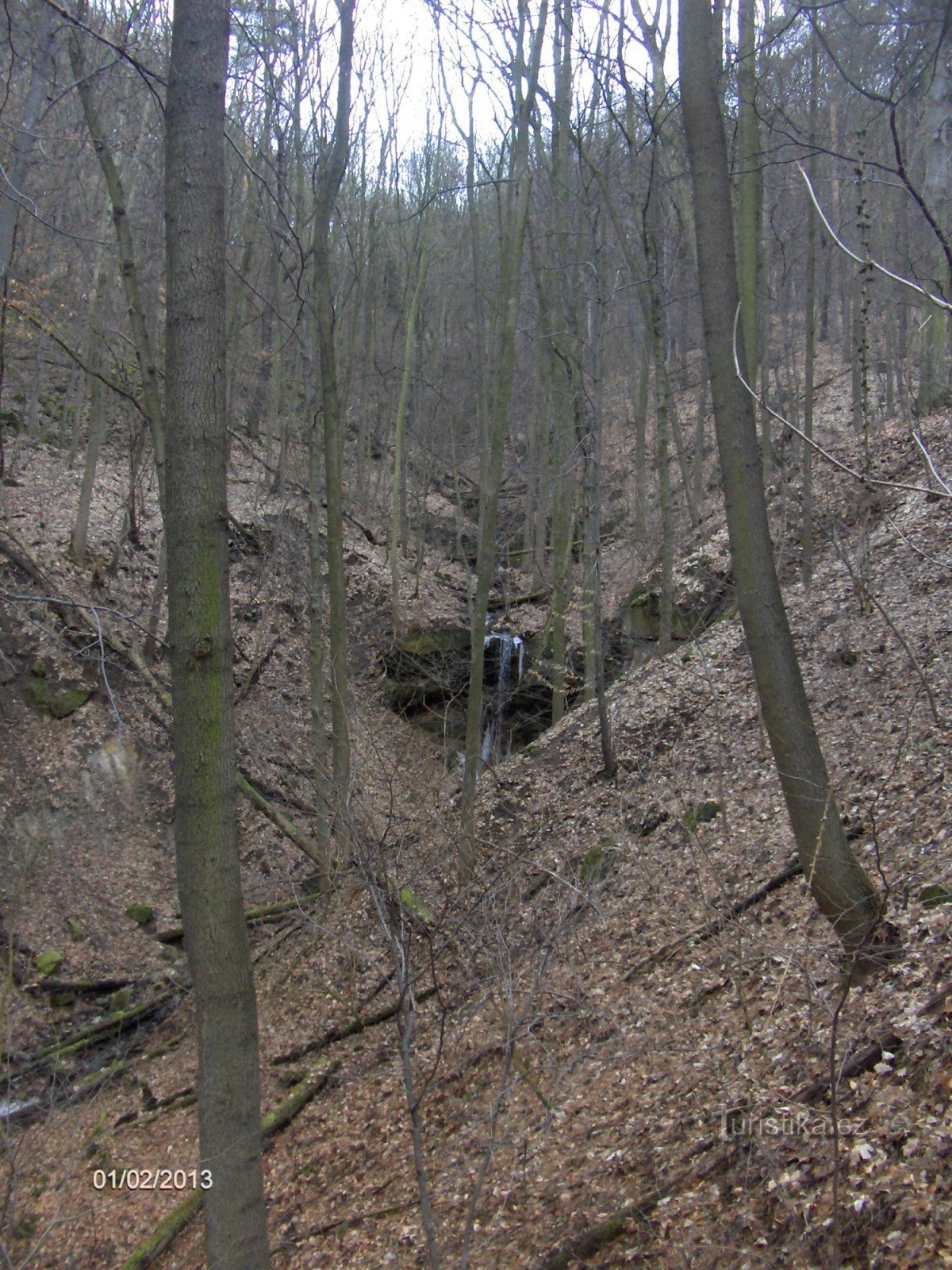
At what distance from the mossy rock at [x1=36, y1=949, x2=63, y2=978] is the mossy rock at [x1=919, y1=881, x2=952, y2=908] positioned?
322 inches

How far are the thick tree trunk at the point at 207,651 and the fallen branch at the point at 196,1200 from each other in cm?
168

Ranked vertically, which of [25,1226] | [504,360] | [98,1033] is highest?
[504,360]

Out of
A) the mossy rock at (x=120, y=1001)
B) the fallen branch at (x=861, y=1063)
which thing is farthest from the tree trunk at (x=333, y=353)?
the fallen branch at (x=861, y=1063)

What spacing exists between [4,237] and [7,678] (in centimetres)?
628

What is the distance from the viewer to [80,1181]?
6.30m

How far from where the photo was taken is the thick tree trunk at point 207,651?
328cm

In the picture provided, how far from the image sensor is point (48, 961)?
344 inches

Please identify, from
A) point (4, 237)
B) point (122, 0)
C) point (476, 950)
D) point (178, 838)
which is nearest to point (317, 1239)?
point (476, 950)

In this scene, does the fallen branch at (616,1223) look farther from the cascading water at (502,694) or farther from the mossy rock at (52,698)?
the mossy rock at (52,698)

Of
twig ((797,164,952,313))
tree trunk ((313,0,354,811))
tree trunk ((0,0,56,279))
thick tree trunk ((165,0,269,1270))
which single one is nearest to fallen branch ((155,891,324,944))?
tree trunk ((313,0,354,811))

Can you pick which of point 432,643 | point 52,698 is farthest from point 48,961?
point 432,643

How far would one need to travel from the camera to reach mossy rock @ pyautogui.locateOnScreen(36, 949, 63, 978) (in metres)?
8.66
